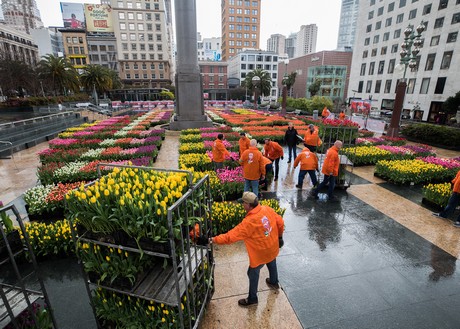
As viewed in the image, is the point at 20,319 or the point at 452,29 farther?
the point at 452,29

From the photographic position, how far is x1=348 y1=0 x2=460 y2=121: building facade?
4314cm

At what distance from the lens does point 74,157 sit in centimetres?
1138

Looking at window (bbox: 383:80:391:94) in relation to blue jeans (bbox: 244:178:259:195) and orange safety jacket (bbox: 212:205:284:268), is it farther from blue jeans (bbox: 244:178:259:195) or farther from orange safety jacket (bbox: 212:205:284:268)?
orange safety jacket (bbox: 212:205:284:268)

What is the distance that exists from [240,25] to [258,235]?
120 m

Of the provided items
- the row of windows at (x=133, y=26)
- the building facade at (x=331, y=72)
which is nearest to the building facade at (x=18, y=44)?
the row of windows at (x=133, y=26)

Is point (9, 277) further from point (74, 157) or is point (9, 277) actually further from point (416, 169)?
point (416, 169)

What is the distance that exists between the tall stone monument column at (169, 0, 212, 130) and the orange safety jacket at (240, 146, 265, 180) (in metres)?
15.5

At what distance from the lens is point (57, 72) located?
4056cm

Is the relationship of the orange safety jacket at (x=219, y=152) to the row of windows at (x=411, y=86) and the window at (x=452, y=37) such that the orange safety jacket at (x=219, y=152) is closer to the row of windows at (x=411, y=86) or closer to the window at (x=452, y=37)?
the row of windows at (x=411, y=86)

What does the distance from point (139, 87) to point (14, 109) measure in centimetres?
5327

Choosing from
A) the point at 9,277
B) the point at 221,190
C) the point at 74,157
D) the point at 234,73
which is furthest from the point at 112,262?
the point at 234,73

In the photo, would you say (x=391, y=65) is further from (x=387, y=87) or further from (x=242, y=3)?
(x=242, y=3)

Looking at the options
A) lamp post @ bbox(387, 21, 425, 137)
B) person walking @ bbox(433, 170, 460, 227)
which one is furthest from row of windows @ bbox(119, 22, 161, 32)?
person walking @ bbox(433, 170, 460, 227)

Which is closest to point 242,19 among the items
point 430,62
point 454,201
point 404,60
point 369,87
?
point 369,87
